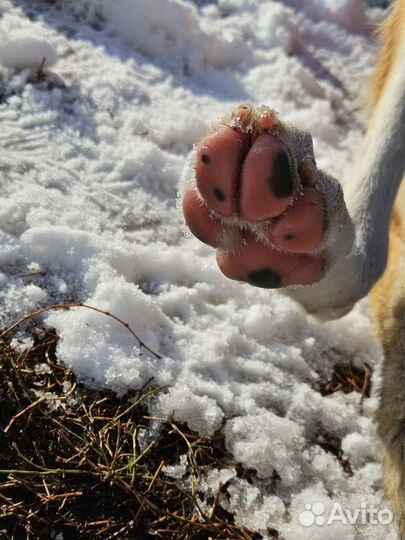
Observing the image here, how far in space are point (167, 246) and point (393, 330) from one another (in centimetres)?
96

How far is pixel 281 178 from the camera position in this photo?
1411mm

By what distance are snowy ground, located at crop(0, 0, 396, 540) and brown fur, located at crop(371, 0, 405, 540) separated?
0.06 meters

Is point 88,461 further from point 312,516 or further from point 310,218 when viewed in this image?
point 310,218

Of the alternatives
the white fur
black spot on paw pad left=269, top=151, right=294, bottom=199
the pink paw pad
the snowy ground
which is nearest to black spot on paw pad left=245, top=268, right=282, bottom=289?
the pink paw pad

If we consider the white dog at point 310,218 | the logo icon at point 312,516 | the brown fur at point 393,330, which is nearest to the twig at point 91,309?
the white dog at point 310,218

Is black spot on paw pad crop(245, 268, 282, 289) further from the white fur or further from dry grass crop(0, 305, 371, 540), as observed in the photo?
dry grass crop(0, 305, 371, 540)

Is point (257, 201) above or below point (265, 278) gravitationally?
above

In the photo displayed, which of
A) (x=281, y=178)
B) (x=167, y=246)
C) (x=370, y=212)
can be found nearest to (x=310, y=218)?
(x=281, y=178)

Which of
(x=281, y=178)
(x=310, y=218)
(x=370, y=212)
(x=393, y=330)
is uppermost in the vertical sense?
(x=281, y=178)

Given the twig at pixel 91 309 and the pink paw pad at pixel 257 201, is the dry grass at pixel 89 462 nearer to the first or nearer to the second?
the twig at pixel 91 309

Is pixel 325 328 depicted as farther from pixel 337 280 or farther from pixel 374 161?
pixel 374 161

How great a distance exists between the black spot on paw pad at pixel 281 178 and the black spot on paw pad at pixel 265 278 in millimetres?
249

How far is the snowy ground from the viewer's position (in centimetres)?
197

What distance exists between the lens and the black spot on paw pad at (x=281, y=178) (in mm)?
1408
